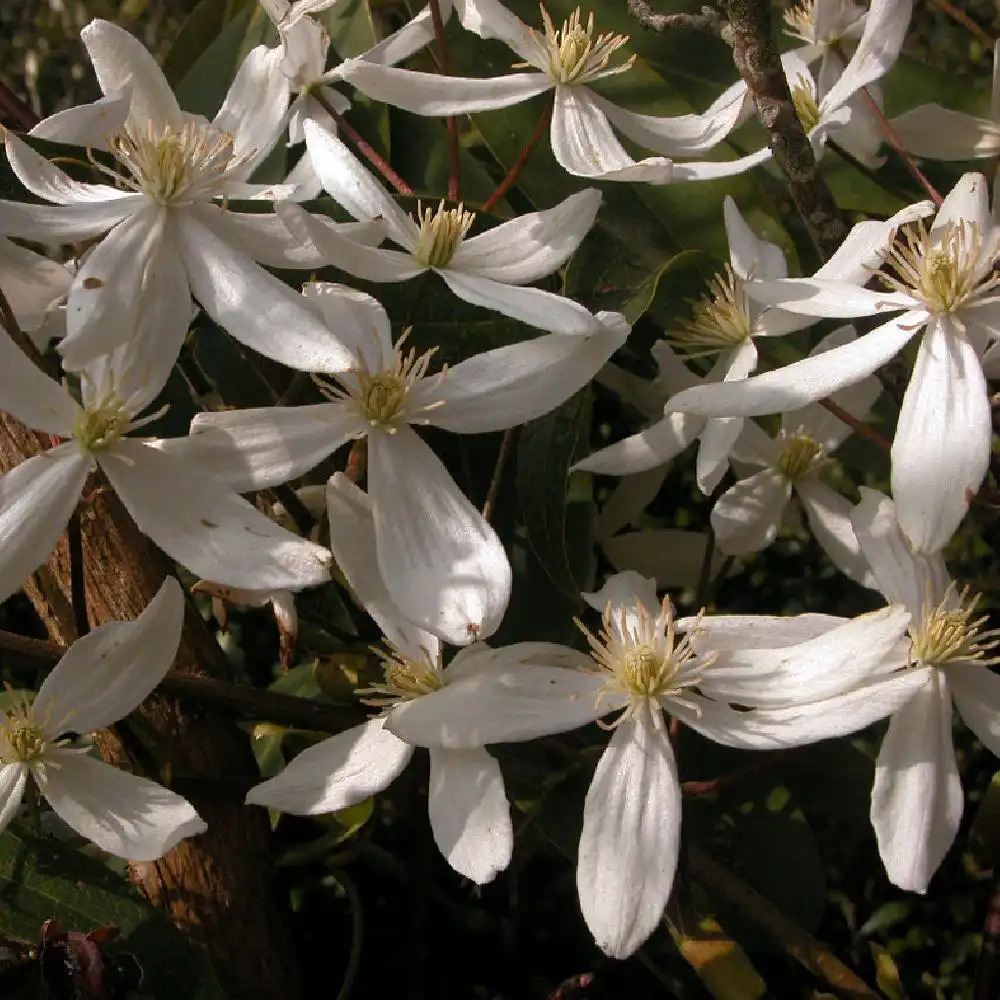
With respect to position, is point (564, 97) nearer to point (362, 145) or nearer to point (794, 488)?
point (362, 145)

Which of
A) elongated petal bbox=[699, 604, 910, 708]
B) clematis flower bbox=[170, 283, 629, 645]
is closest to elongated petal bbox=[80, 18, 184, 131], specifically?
clematis flower bbox=[170, 283, 629, 645]

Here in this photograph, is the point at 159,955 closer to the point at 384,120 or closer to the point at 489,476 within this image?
the point at 489,476

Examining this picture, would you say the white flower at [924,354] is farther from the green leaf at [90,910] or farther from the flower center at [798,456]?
the green leaf at [90,910]

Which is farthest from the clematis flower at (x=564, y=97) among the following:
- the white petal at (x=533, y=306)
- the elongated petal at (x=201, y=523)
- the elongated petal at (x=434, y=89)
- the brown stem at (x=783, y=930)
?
the brown stem at (x=783, y=930)

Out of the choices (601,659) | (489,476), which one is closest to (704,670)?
(601,659)

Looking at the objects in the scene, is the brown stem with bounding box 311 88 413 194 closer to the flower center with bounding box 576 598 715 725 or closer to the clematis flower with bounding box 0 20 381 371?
the clematis flower with bounding box 0 20 381 371
